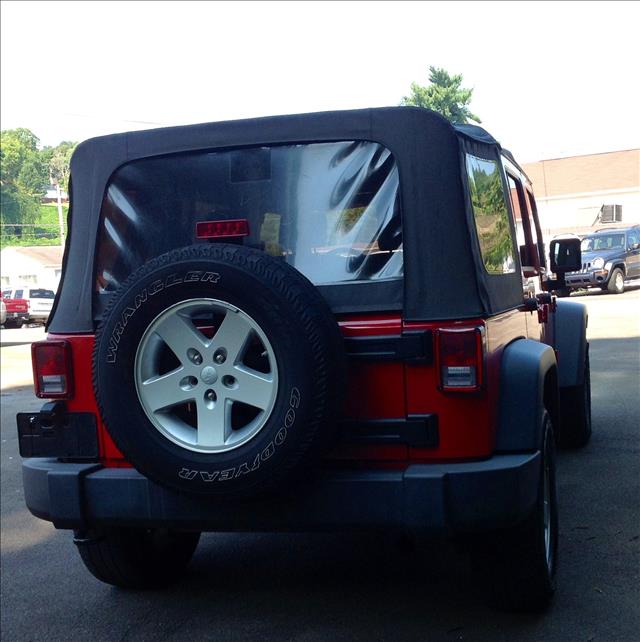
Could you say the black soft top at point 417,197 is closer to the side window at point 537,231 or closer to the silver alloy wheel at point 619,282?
the side window at point 537,231

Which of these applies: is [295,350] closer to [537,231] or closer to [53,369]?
[53,369]

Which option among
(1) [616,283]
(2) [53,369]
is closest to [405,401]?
(2) [53,369]

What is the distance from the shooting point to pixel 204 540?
5250mm

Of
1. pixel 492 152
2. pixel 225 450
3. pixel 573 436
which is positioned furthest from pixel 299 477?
pixel 573 436

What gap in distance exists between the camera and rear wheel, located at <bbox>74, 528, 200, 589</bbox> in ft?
13.7

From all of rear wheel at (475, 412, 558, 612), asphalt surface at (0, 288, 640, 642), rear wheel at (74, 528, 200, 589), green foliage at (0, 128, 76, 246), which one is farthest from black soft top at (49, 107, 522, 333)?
green foliage at (0, 128, 76, 246)

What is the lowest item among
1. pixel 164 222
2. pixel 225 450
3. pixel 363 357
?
pixel 225 450

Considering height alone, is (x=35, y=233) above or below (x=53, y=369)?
above

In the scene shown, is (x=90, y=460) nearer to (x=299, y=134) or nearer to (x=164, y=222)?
(x=164, y=222)

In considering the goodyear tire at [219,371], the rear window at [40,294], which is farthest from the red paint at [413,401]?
the rear window at [40,294]

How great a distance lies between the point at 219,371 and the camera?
327 cm

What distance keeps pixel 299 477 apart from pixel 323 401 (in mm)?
289

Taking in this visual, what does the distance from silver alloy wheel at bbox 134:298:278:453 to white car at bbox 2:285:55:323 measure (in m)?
33.2

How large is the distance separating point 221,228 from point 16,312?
3391 cm
